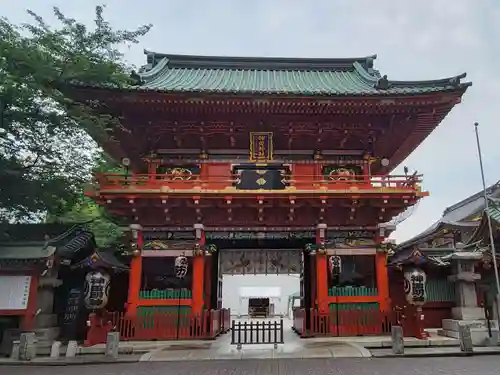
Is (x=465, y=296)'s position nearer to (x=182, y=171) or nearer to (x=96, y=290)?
(x=182, y=171)

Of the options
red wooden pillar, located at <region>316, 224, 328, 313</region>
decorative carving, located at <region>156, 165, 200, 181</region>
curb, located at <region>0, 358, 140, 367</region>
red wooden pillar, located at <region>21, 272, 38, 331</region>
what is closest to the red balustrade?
decorative carving, located at <region>156, 165, 200, 181</region>

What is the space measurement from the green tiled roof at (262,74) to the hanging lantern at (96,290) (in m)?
8.76

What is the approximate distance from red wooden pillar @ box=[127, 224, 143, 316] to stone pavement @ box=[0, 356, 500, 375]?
3.42 meters

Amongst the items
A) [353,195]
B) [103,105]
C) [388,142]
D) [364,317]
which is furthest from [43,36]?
[364,317]

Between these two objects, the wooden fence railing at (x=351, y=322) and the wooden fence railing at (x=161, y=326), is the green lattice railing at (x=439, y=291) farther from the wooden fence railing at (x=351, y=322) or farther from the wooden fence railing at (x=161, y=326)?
the wooden fence railing at (x=161, y=326)

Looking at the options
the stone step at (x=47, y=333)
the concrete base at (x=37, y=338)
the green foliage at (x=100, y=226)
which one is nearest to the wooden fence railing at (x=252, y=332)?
the concrete base at (x=37, y=338)

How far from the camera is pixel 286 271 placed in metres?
17.4

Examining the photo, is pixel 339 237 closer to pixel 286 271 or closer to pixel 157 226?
pixel 286 271

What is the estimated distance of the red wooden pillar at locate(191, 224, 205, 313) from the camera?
13.7 meters

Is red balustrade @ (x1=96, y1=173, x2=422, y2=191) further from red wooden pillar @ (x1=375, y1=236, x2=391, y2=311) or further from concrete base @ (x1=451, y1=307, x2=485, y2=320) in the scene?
concrete base @ (x1=451, y1=307, x2=485, y2=320)

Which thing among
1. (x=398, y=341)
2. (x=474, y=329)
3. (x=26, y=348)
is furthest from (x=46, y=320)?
(x=474, y=329)

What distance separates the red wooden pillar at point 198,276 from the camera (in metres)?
13.7

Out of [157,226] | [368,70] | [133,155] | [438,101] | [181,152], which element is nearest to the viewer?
[438,101]

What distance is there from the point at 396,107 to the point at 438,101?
1.40 meters
